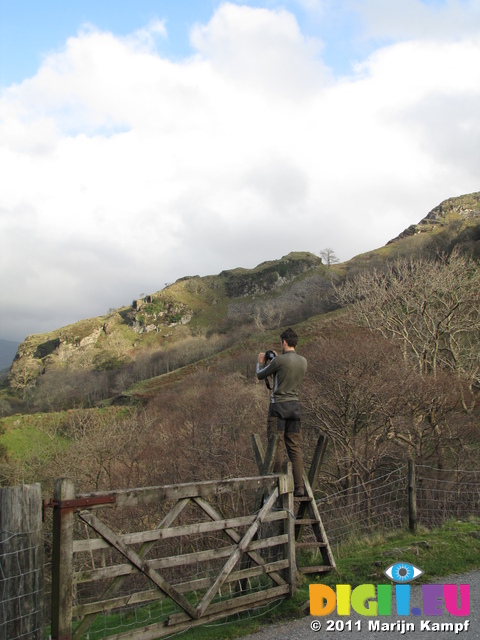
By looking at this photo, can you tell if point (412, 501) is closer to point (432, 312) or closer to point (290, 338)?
point (290, 338)

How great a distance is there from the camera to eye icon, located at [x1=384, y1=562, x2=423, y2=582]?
7121 mm

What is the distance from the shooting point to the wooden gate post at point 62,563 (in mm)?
4469

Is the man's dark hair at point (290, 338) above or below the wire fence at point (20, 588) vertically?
above

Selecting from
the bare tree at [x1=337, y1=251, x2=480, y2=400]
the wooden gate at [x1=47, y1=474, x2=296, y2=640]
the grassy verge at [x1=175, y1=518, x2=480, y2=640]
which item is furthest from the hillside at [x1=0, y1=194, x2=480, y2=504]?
the wooden gate at [x1=47, y1=474, x2=296, y2=640]

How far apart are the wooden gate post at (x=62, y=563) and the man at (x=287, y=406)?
10.3ft

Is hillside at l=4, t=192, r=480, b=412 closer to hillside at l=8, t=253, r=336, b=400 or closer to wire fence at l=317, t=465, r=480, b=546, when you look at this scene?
hillside at l=8, t=253, r=336, b=400

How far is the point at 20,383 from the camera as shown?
13112 centimetres

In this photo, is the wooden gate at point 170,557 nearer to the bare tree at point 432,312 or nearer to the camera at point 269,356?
the camera at point 269,356

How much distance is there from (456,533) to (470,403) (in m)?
17.2

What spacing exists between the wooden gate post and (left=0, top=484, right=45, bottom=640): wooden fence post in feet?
0.44

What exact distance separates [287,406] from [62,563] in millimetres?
3523

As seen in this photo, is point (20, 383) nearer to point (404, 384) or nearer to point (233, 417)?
point (233, 417)

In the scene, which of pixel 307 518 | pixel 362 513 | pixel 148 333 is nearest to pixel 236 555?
pixel 307 518

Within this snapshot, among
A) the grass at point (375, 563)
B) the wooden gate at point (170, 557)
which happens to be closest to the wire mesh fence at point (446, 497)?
the grass at point (375, 563)
